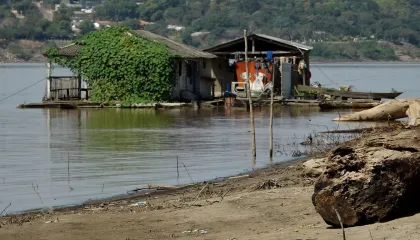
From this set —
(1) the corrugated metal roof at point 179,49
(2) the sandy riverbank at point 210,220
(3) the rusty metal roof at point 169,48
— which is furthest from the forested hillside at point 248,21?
(2) the sandy riverbank at point 210,220

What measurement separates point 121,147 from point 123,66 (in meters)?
15.7

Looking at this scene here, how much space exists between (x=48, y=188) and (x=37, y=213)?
3.38 m

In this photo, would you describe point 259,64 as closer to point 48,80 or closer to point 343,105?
point 343,105

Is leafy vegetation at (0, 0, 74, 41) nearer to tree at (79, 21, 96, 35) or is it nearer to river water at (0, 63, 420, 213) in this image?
tree at (79, 21, 96, 35)

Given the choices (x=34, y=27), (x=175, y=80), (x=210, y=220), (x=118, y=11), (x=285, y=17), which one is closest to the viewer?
(x=210, y=220)

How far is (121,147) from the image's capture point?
25719 mm

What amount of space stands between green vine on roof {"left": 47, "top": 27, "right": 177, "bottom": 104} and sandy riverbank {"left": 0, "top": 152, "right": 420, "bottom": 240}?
2564cm

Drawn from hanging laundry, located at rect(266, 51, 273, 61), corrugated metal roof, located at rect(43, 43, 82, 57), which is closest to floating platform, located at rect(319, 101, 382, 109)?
hanging laundry, located at rect(266, 51, 273, 61)

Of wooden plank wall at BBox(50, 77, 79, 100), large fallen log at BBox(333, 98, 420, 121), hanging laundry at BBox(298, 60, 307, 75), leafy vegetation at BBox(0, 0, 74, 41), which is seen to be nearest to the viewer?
large fallen log at BBox(333, 98, 420, 121)

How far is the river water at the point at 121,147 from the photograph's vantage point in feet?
60.8

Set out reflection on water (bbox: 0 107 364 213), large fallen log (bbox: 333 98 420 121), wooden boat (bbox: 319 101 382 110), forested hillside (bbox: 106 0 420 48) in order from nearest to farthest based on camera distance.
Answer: reflection on water (bbox: 0 107 364 213)
large fallen log (bbox: 333 98 420 121)
wooden boat (bbox: 319 101 382 110)
forested hillside (bbox: 106 0 420 48)

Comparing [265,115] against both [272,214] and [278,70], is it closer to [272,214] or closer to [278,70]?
[278,70]

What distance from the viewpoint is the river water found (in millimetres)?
18531

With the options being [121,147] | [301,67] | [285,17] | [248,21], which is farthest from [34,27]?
[121,147]
